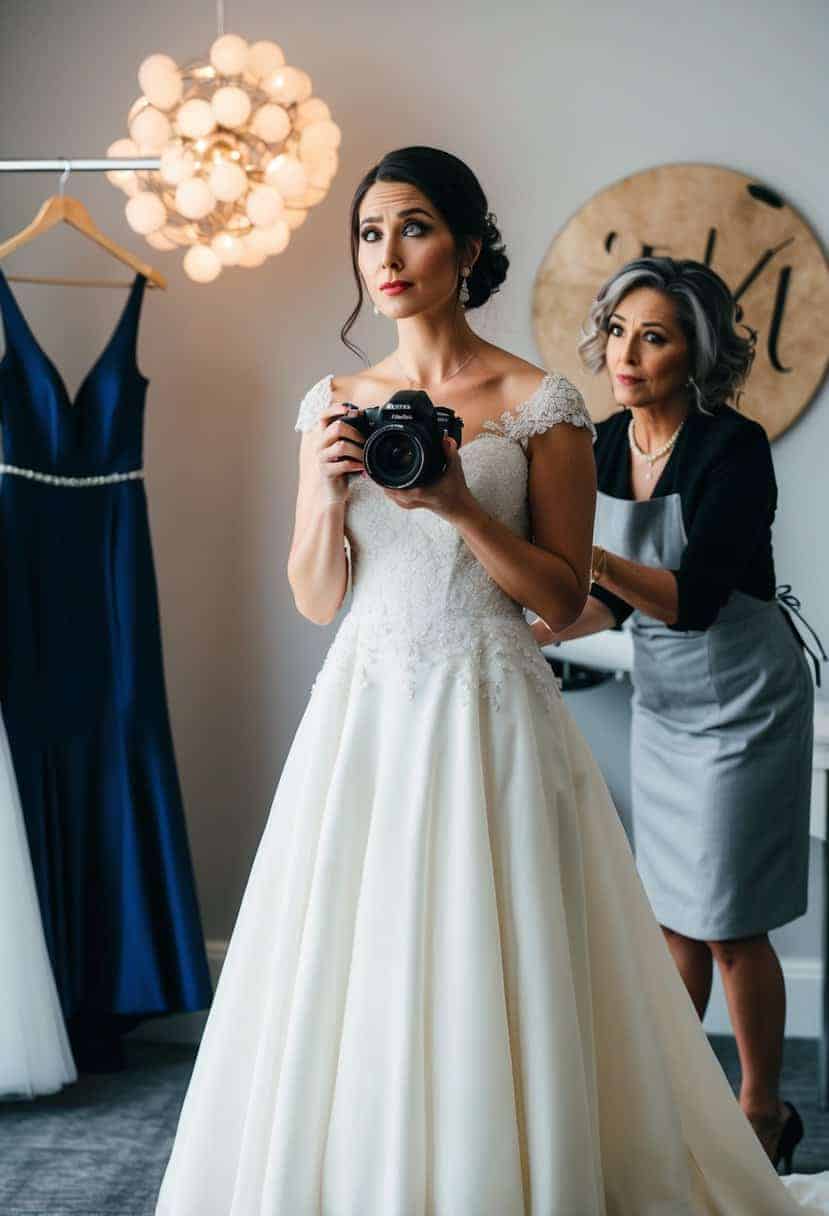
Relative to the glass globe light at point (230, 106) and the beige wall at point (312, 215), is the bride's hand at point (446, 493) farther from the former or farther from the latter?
the beige wall at point (312, 215)

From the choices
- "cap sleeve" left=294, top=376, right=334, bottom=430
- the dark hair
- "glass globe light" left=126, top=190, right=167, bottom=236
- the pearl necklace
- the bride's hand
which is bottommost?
the bride's hand

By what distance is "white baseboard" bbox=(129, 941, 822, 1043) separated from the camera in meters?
2.95

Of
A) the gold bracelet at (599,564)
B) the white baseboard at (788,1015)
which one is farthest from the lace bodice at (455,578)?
the white baseboard at (788,1015)

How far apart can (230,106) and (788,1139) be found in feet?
7.15

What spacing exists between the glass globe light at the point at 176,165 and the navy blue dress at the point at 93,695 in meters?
0.29

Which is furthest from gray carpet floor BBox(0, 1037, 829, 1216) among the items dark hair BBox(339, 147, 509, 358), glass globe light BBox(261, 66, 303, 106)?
glass globe light BBox(261, 66, 303, 106)

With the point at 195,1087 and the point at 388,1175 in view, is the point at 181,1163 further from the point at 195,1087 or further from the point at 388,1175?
the point at 388,1175

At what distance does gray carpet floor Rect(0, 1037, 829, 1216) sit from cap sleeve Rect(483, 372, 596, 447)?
140 centimetres

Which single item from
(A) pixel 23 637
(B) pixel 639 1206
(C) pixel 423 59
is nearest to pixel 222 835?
(A) pixel 23 637

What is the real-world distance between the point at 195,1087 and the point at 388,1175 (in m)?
0.32

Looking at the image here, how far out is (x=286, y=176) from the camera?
2588 millimetres

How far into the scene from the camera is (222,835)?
307cm

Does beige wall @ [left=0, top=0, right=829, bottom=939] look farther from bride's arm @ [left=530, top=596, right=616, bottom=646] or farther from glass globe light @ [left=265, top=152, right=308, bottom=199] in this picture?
bride's arm @ [left=530, top=596, right=616, bottom=646]

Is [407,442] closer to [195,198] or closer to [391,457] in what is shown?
[391,457]
